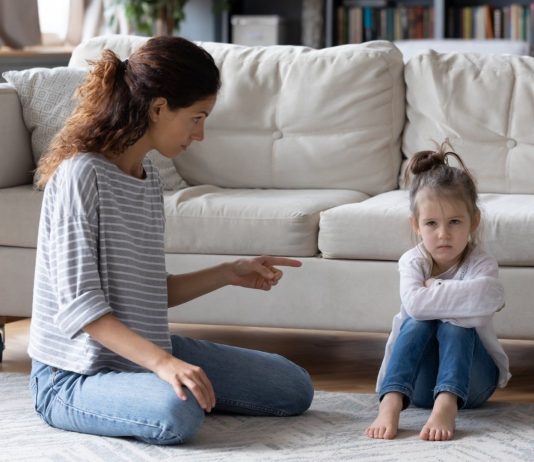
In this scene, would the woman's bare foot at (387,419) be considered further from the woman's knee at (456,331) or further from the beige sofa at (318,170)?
the beige sofa at (318,170)

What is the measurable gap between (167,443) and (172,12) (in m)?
3.92

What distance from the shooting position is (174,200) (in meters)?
2.97

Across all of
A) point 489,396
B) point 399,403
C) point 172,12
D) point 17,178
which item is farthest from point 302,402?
point 172,12

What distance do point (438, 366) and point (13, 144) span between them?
4.79ft

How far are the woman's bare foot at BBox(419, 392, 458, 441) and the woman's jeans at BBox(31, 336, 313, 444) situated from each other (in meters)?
0.31

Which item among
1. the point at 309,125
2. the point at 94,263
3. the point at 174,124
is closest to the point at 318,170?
the point at 309,125

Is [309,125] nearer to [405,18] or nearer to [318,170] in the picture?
[318,170]

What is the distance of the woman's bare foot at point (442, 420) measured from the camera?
2.24 metres

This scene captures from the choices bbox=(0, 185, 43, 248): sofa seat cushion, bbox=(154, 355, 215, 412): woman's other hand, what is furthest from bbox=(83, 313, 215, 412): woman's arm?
bbox=(0, 185, 43, 248): sofa seat cushion

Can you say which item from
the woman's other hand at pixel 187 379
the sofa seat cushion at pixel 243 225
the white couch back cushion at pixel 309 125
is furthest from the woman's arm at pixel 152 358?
the white couch back cushion at pixel 309 125

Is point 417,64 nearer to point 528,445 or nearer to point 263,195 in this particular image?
Result: point 263,195

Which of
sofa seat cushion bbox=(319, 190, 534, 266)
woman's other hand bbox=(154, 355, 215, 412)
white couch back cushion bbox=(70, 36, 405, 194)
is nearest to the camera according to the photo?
woman's other hand bbox=(154, 355, 215, 412)

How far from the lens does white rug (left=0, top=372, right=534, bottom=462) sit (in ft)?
7.07

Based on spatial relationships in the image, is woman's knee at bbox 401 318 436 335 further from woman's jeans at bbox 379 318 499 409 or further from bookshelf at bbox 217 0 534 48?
bookshelf at bbox 217 0 534 48
